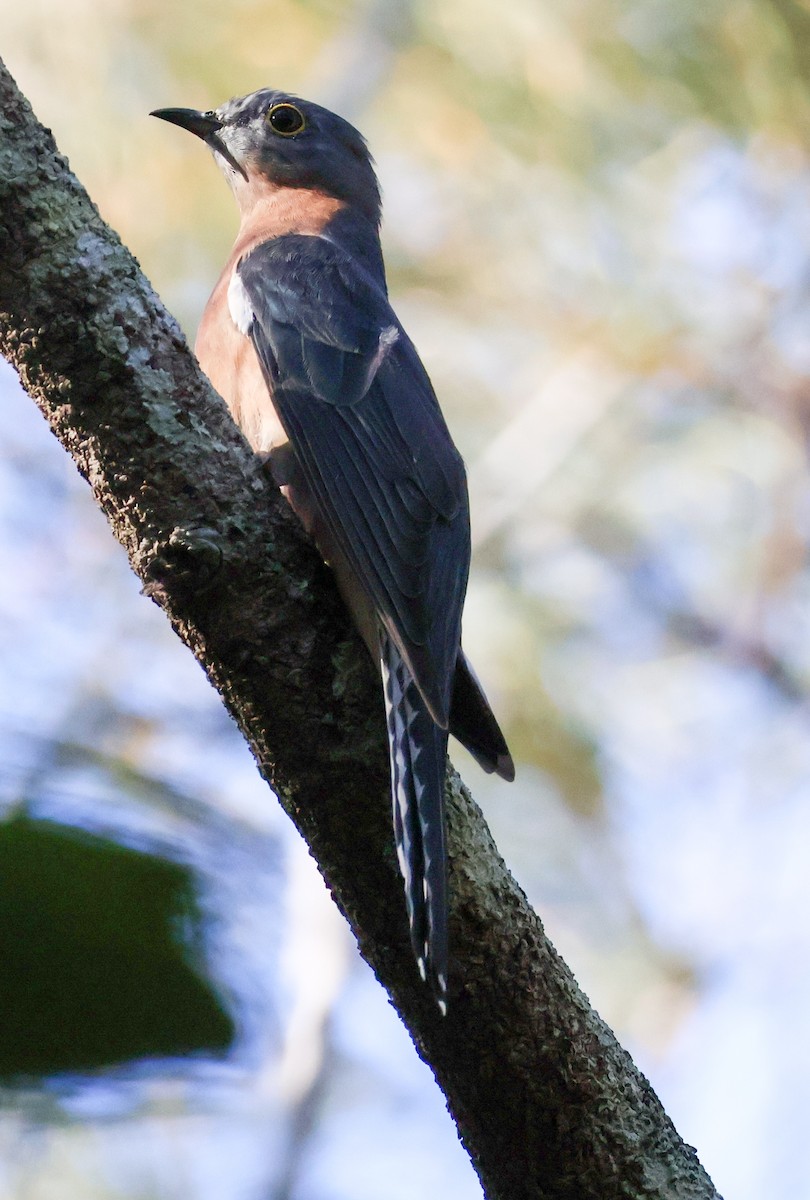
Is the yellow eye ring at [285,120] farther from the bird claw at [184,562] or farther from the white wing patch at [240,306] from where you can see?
the bird claw at [184,562]

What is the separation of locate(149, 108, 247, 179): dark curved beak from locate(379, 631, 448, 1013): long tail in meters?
3.15

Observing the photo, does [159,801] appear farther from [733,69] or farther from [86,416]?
[733,69]

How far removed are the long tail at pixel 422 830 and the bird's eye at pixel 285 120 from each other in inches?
124

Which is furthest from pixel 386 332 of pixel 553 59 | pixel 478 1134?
pixel 553 59

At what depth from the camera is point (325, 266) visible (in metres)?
3.68

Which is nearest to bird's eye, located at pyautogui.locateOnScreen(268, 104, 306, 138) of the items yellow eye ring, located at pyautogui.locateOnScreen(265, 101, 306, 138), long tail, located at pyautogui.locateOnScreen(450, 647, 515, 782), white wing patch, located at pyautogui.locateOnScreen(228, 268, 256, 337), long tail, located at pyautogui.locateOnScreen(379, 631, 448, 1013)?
yellow eye ring, located at pyautogui.locateOnScreen(265, 101, 306, 138)

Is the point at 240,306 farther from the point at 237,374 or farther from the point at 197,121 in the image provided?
the point at 197,121

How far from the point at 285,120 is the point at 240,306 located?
1.63 metres

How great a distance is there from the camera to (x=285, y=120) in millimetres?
4793

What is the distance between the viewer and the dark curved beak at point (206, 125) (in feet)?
15.8

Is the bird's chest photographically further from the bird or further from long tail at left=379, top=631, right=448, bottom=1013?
long tail at left=379, top=631, right=448, bottom=1013

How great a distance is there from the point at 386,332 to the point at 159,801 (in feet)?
6.96

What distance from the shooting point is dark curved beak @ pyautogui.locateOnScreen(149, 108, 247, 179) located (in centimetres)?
480

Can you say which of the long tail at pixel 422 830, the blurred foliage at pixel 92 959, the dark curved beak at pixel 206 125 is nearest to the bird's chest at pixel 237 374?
the long tail at pixel 422 830
